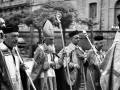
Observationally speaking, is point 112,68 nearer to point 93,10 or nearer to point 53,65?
point 53,65

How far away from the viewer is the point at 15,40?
6348mm

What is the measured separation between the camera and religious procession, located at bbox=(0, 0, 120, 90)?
5906 millimetres

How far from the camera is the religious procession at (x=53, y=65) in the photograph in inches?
233

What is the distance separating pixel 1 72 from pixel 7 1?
160 ft

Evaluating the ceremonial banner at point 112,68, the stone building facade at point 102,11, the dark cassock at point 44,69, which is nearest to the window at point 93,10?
the stone building facade at point 102,11

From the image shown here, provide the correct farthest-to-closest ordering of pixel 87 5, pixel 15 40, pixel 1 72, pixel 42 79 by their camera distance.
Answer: pixel 87 5
pixel 42 79
pixel 15 40
pixel 1 72

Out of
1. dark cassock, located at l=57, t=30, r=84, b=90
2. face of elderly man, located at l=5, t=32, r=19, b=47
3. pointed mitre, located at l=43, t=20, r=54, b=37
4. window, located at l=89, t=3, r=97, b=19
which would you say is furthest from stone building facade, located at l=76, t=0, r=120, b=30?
face of elderly man, located at l=5, t=32, r=19, b=47

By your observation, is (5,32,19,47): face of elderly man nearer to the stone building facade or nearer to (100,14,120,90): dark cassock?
(100,14,120,90): dark cassock

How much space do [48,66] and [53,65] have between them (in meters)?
0.14

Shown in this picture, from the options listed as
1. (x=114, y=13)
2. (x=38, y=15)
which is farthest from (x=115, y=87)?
(x=114, y=13)

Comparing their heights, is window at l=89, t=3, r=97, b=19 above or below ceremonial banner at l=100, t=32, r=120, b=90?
below

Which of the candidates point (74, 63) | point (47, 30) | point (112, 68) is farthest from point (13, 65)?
point (74, 63)

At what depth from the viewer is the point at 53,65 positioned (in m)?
7.55

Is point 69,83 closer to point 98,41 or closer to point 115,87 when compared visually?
point 98,41
